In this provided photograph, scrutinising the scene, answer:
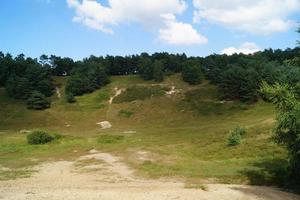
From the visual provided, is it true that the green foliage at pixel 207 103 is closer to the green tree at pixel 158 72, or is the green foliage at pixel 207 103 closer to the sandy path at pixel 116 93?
the green tree at pixel 158 72

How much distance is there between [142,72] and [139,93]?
2450 cm

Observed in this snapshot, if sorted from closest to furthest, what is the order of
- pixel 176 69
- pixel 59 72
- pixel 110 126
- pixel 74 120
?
pixel 110 126
pixel 74 120
pixel 176 69
pixel 59 72

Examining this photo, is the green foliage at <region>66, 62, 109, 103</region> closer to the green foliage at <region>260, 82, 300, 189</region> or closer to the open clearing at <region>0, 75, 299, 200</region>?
the open clearing at <region>0, 75, 299, 200</region>

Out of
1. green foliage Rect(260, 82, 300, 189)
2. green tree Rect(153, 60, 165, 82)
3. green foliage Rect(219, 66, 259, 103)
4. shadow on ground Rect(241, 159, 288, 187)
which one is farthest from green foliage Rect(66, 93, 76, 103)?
green foliage Rect(260, 82, 300, 189)

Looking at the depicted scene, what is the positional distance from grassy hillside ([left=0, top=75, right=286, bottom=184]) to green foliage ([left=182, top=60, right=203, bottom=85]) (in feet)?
8.86

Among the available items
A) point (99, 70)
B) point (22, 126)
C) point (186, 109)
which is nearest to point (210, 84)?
point (186, 109)

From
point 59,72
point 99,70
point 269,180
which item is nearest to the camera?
point 269,180

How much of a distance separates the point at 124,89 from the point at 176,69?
27.7 m

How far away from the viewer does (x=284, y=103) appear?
29.5 meters

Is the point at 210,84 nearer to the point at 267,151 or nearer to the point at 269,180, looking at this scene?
the point at 267,151

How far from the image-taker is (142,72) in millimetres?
161000

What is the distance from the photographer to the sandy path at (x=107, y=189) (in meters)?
26.6

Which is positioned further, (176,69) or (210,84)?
(176,69)

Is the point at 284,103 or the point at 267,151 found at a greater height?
the point at 284,103
